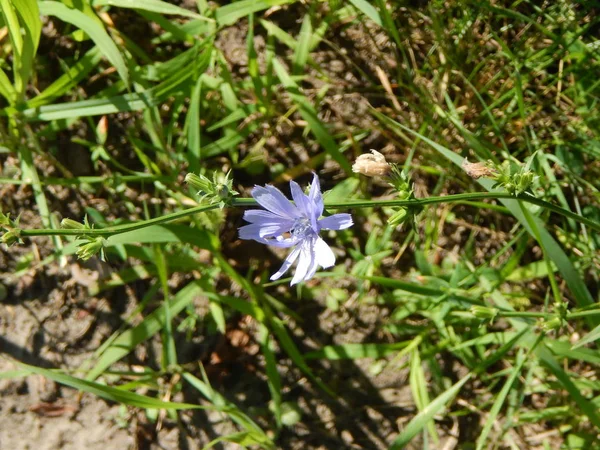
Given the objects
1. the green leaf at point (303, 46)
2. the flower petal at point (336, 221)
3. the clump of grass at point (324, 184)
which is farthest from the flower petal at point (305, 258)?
the green leaf at point (303, 46)

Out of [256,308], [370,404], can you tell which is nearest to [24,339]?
[256,308]

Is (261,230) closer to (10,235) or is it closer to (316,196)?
(316,196)

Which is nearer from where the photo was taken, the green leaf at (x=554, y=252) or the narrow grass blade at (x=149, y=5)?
the green leaf at (x=554, y=252)

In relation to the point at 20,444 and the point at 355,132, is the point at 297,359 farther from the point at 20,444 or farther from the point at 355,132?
the point at 20,444

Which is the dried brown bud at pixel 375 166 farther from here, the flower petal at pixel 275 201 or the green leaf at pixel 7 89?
the green leaf at pixel 7 89

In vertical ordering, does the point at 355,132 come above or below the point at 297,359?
above

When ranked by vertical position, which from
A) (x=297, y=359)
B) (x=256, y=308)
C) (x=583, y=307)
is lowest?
(x=297, y=359)
